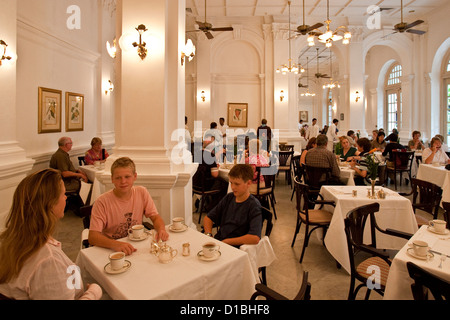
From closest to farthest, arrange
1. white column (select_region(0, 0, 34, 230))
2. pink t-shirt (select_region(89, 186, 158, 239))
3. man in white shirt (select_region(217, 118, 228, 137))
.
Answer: pink t-shirt (select_region(89, 186, 158, 239)) → white column (select_region(0, 0, 34, 230)) → man in white shirt (select_region(217, 118, 228, 137))

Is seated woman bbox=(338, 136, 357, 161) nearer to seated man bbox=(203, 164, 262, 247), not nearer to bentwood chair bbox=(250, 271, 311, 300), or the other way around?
seated man bbox=(203, 164, 262, 247)

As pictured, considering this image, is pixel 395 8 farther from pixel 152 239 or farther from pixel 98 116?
pixel 152 239

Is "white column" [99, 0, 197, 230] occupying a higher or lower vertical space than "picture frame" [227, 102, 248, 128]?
lower

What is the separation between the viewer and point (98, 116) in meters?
8.11

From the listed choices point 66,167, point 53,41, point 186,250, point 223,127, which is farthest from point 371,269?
point 223,127

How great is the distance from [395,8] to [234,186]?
36.2 feet

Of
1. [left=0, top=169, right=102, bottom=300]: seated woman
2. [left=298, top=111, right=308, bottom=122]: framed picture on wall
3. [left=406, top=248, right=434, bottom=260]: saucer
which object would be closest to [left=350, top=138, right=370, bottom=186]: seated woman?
[left=406, top=248, right=434, bottom=260]: saucer

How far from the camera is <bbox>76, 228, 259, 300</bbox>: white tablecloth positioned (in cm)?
161

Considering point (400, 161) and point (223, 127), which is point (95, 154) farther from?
point (400, 161)

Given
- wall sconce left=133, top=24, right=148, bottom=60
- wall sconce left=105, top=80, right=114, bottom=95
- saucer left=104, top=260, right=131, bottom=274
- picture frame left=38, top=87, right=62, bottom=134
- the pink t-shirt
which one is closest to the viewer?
saucer left=104, top=260, right=131, bottom=274

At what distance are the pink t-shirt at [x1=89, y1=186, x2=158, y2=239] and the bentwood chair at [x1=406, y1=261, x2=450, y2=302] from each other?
1957 mm

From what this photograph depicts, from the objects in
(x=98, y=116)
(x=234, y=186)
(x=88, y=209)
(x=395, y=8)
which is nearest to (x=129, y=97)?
(x=88, y=209)

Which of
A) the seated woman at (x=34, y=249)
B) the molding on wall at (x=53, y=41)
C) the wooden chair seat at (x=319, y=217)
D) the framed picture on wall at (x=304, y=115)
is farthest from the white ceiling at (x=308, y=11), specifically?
the framed picture on wall at (x=304, y=115)

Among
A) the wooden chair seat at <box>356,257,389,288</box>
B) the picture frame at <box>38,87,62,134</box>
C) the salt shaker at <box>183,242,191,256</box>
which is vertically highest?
the picture frame at <box>38,87,62,134</box>
